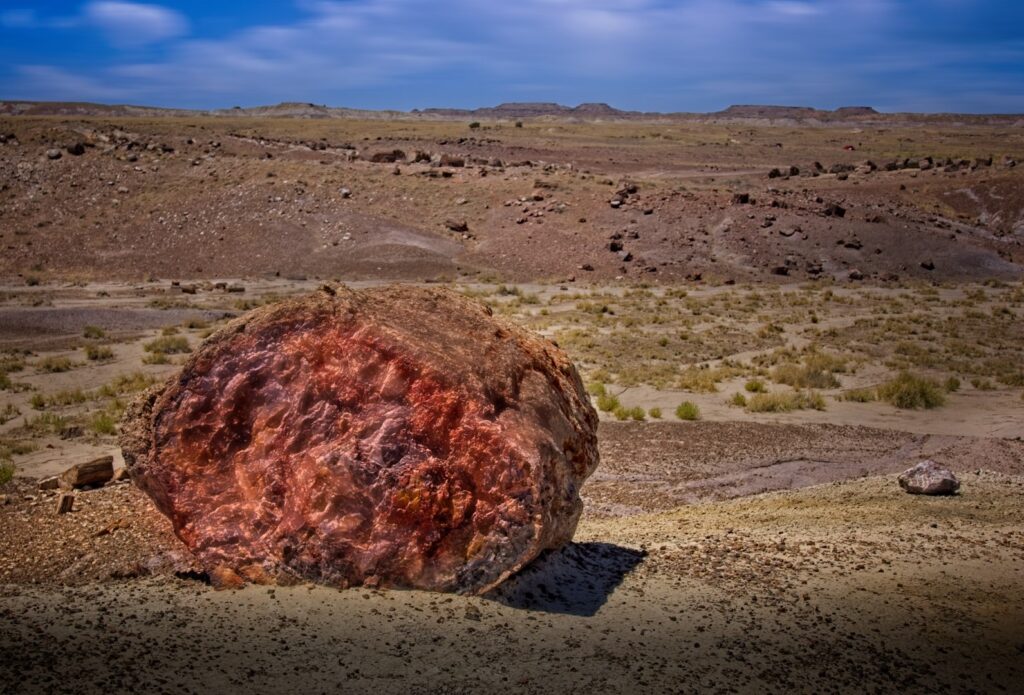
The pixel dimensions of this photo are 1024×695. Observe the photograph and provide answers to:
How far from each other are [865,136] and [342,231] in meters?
92.8

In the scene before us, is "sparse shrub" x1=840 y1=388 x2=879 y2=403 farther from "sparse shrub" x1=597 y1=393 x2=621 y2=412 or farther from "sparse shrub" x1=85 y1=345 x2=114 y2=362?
"sparse shrub" x1=85 y1=345 x2=114 y2=362

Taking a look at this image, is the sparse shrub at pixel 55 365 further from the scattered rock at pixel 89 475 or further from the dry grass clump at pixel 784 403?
the dry grass clump at pixel 784 403

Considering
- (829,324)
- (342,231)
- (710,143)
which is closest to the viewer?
(829,324)

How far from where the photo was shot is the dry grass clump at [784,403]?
17516 millimetres

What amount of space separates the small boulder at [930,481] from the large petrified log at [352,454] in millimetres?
5176

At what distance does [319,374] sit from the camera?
6.65 m

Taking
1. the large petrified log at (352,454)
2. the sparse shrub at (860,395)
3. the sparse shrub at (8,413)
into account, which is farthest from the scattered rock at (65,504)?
the sparse shrub at (860,395)

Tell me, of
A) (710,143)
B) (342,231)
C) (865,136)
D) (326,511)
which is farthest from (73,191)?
(865,136)

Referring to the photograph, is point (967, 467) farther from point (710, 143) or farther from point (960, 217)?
point (710, 143)

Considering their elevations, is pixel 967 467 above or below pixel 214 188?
below

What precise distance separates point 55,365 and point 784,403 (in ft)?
51.7

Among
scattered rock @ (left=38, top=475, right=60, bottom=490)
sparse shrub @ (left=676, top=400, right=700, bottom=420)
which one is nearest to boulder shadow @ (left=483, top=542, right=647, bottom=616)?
scattered rock @ (left=38, top=475, right=60, bottom=490)

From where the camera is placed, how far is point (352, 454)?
6312 mm

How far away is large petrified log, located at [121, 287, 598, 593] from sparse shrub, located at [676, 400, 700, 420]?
10.0 metres
